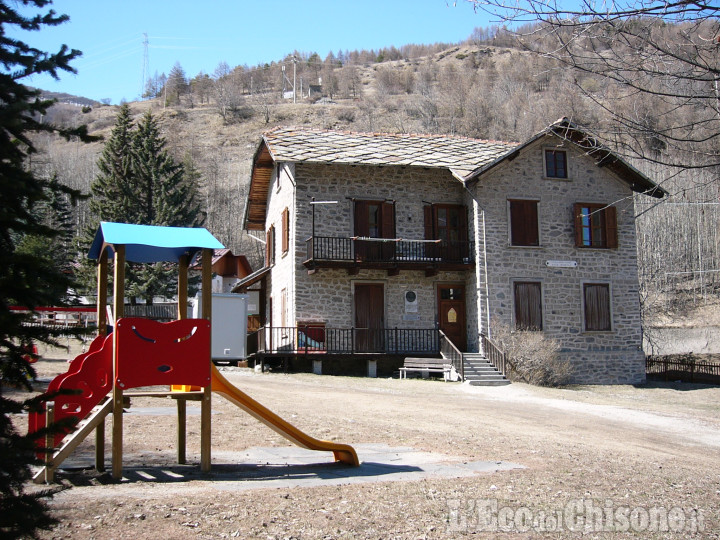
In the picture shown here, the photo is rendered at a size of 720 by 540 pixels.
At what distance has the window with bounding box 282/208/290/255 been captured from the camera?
24.4 meters

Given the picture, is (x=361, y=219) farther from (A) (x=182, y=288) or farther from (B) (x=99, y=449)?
(B) (x=99, y=449)

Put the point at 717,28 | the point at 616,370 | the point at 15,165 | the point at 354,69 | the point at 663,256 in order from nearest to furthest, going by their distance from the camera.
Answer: the point at 15,165
the point at 717,28
the point at 616,370
the point at 663,256
the point at 354,69

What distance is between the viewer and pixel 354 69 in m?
124

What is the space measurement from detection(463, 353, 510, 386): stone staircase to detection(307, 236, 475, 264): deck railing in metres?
3.38

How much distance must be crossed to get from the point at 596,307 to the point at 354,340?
8449 mm

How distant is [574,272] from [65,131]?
72.0ft

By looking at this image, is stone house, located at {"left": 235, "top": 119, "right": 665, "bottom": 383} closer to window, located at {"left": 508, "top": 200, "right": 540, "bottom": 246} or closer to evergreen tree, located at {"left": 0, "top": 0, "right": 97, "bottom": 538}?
window, located at {"left": 508, "top": 200, "right": 540, "bottom": 246}

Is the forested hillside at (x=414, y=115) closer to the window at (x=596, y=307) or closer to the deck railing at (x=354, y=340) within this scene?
the window at (x=596, y=307)

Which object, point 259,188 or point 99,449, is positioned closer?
point 99,449

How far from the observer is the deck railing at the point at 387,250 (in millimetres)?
22953

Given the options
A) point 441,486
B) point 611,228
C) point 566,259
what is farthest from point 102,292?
point 611,228

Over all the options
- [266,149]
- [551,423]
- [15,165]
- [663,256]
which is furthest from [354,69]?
[15,165]

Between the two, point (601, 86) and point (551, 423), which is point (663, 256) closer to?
point (551, 423)

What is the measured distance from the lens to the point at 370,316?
23.9 metres
